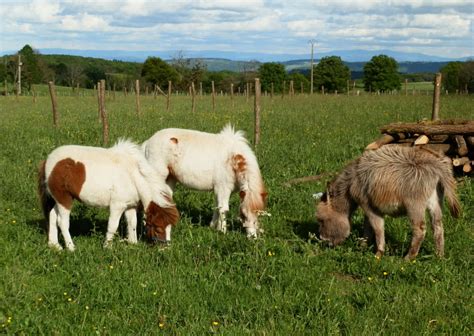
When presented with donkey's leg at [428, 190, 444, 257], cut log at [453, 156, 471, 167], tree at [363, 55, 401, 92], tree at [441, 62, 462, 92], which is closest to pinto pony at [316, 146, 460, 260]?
donkey's leg at [428, 190, 444, 257]

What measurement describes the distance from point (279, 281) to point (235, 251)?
3.42ft

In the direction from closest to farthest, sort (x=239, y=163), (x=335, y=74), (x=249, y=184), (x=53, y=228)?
(x=53, y=228), (x=249, y=184), (x=239, y=163), (x=335, y=74)

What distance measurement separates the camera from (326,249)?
6984 mm

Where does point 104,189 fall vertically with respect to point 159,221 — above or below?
above

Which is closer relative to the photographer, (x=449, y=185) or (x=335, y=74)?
(x=449, y=185)

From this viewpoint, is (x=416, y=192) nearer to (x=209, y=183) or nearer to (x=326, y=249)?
(x=326, y=249)

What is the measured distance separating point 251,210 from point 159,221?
1.38 metres

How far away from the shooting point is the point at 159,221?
694 centimetres

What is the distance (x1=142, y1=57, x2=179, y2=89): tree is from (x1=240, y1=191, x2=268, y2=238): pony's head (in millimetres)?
75616

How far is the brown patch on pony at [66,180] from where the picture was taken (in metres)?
6.82

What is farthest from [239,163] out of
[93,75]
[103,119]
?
[93,75]

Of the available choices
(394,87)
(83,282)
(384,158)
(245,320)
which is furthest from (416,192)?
(394,87)

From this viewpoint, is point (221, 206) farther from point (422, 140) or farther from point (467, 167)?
point (467, 167)

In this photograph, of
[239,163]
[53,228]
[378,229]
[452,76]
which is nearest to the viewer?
[378,229]
